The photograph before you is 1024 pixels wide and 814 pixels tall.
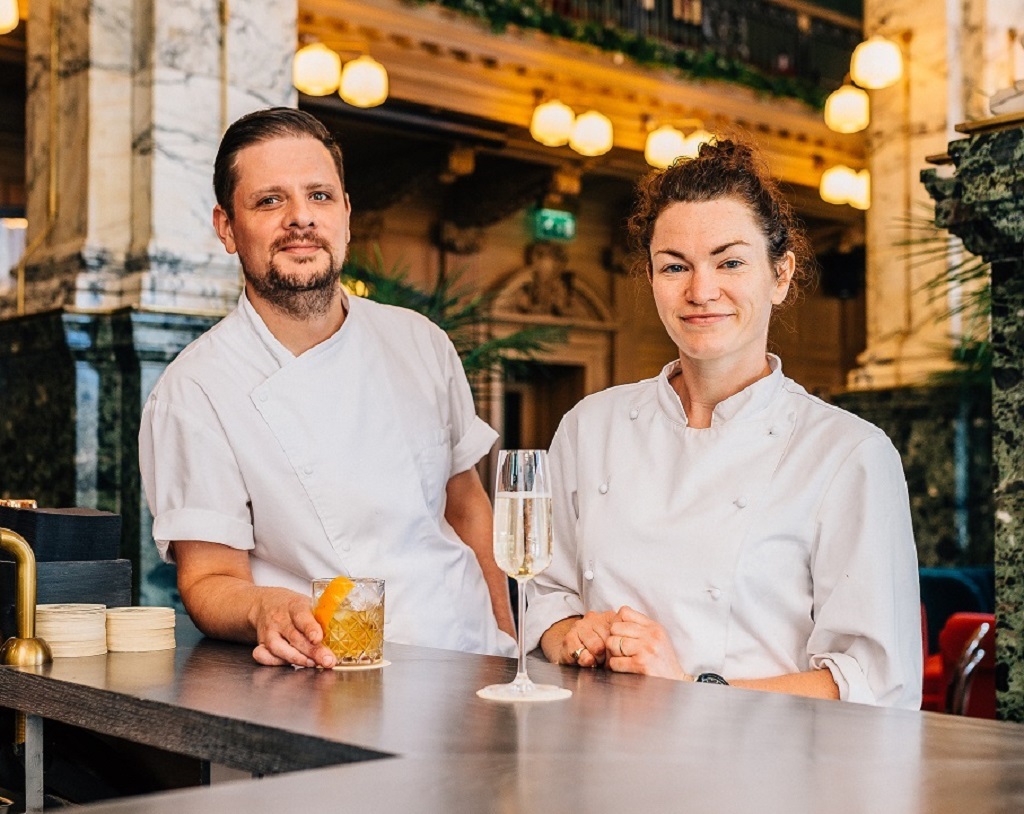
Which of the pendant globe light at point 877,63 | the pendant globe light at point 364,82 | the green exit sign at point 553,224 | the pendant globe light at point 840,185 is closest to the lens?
the pendant globe light at point 877,63

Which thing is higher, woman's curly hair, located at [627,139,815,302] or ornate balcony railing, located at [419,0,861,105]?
ornate balcony railing, located at [419,0,861,105]

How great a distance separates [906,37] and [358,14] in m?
3.24

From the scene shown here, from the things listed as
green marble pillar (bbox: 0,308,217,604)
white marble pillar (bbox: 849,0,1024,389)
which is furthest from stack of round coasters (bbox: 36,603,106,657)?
white marble pillar (bbox: 849,0,1024,389)

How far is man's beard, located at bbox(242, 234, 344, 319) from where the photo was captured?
7.09ft

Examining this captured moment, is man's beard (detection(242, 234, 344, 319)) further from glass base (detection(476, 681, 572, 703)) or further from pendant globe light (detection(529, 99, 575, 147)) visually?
pendant globe light (detection(529, 99, 575, 147))

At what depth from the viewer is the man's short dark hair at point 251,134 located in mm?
2174

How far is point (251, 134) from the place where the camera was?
2.17 meters

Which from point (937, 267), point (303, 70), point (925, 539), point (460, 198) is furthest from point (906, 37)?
point (460, 198)

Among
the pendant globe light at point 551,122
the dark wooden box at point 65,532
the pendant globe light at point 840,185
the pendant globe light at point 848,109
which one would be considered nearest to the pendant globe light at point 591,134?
the pendant globe light at point 551,122

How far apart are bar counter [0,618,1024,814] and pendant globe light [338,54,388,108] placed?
5.96 meters

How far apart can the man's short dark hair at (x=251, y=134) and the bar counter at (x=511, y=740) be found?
2.76ft

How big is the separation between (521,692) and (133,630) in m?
0.69

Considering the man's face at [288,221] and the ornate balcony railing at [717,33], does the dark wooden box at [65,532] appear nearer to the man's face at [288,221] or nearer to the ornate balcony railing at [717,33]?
the man's face at [288,221]

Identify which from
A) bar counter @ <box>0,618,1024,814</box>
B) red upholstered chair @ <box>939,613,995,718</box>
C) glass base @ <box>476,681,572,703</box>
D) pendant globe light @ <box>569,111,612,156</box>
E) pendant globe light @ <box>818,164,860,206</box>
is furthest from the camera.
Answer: pendant globe light @ <box>818,164,860,206</box>
